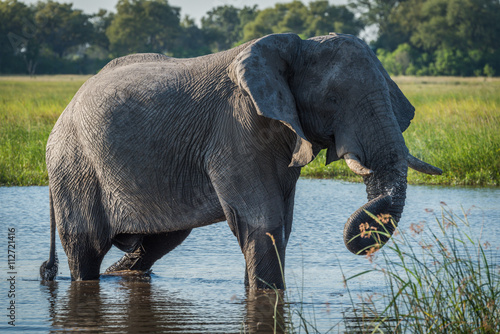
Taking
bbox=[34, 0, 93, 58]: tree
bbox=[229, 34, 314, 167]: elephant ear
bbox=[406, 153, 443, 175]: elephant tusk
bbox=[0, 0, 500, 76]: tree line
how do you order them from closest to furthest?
1. bbox=[229, 34, 314, 167]: elephant ear
2. bbox=[406, 153, 443, 175]: elephant tusk
3. bbox=[0, 0, 500, 76]: tree line
4. bbox=[34, 0, 93, 58]: tree

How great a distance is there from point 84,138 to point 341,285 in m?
2.26

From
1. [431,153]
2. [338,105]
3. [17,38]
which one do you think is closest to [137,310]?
[338,105]

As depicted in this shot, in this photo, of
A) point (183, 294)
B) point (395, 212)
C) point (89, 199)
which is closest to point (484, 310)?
point (395, 212)

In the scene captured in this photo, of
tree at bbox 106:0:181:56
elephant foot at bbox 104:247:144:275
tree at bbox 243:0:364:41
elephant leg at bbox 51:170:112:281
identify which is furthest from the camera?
tree at bbox 243:0:364:41

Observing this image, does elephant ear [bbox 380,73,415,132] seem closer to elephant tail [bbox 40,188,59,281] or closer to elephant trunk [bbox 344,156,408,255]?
elephant trunk [bbox 344,156,408,255]

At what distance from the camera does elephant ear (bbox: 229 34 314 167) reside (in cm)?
502

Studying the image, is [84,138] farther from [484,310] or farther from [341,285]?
[484,310]

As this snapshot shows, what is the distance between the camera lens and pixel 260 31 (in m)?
89.9

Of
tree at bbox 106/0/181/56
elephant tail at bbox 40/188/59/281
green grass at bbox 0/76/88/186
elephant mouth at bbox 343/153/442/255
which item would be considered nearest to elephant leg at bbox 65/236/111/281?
elephant tail at bbox 40/188/59/281

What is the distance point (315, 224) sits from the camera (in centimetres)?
898

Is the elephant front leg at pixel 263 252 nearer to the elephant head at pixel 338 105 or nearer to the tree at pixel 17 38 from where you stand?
the elephant head at pixel 338 105

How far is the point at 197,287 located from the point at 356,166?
2.04 metres

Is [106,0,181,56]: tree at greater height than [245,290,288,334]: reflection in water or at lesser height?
greater

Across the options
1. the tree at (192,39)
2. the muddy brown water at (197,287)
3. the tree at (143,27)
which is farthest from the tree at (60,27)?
the muddy brown water at (197,287)
